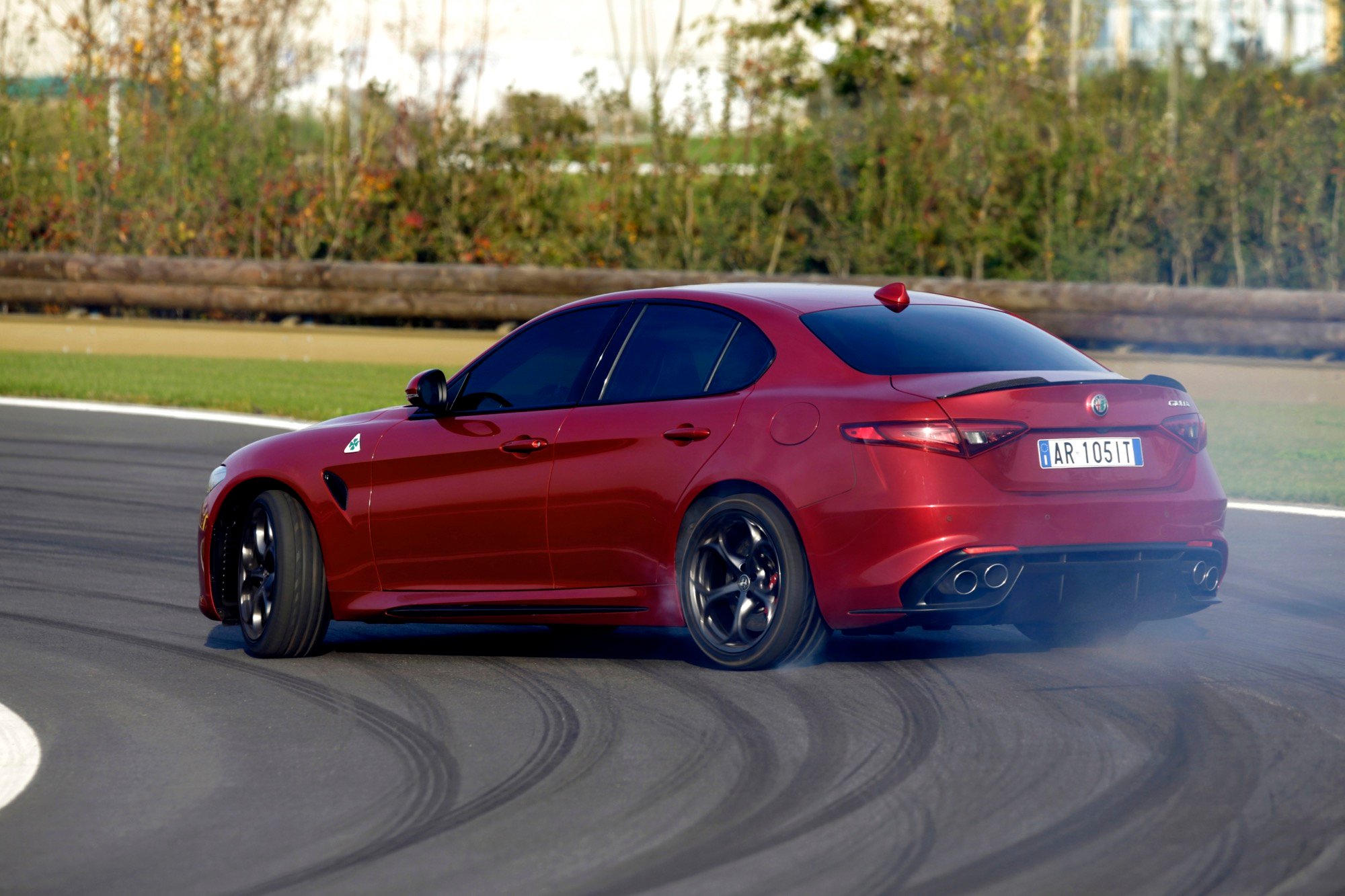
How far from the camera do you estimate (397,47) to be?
1138 inches

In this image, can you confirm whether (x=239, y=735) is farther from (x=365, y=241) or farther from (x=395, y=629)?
(x=365, y=241)

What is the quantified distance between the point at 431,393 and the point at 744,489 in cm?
148

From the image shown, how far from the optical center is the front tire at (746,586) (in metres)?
7.17

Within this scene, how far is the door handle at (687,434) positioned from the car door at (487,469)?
529mm

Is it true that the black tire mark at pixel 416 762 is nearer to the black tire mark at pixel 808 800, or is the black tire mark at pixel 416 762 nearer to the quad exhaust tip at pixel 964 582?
the black tire mark at pixel 808 800

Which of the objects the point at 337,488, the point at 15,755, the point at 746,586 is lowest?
the point at 15,755

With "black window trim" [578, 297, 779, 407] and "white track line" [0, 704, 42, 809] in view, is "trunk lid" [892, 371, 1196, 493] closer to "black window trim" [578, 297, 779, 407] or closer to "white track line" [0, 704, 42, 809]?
"black window trim" [578, 297, 779, 407]

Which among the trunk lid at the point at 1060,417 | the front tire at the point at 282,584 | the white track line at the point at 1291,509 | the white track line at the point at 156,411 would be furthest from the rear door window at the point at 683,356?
the white track line at the point at 156,411

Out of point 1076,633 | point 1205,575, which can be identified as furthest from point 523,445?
point 1205,575

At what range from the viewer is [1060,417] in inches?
279

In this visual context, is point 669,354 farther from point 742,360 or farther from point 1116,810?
point 1116,810

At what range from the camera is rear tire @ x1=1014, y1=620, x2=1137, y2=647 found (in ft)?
26.4

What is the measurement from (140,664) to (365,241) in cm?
1843

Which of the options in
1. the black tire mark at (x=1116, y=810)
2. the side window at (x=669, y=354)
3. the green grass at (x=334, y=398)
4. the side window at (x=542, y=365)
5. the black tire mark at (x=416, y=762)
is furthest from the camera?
the green grass at (x=334, y=398)
